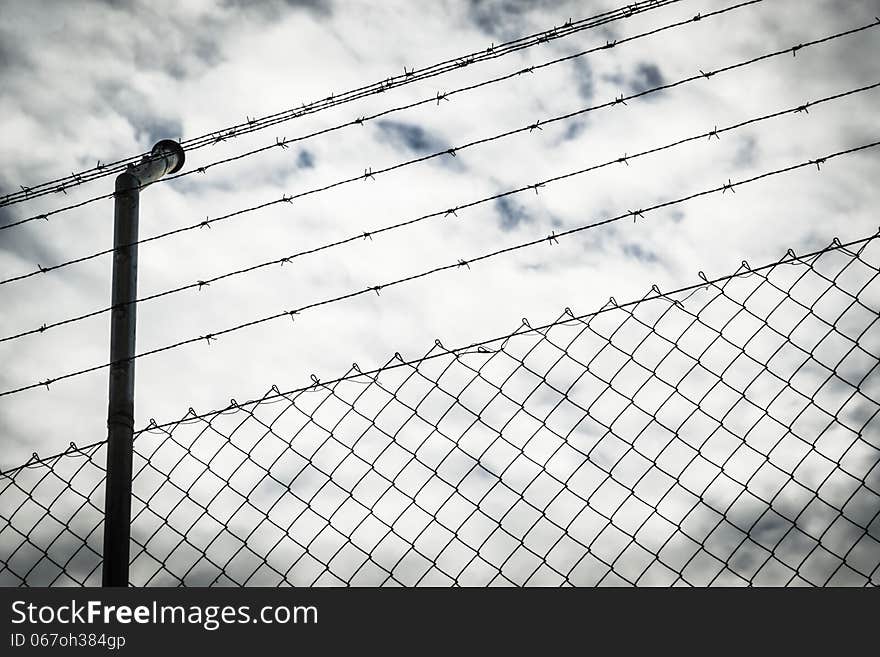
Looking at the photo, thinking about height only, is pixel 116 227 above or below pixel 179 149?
below

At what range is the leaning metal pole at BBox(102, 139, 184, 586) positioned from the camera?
8.00 feet

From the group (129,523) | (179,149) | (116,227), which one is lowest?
(129,523)

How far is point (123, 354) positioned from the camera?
2.69 m

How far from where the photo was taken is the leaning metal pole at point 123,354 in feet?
8.00
